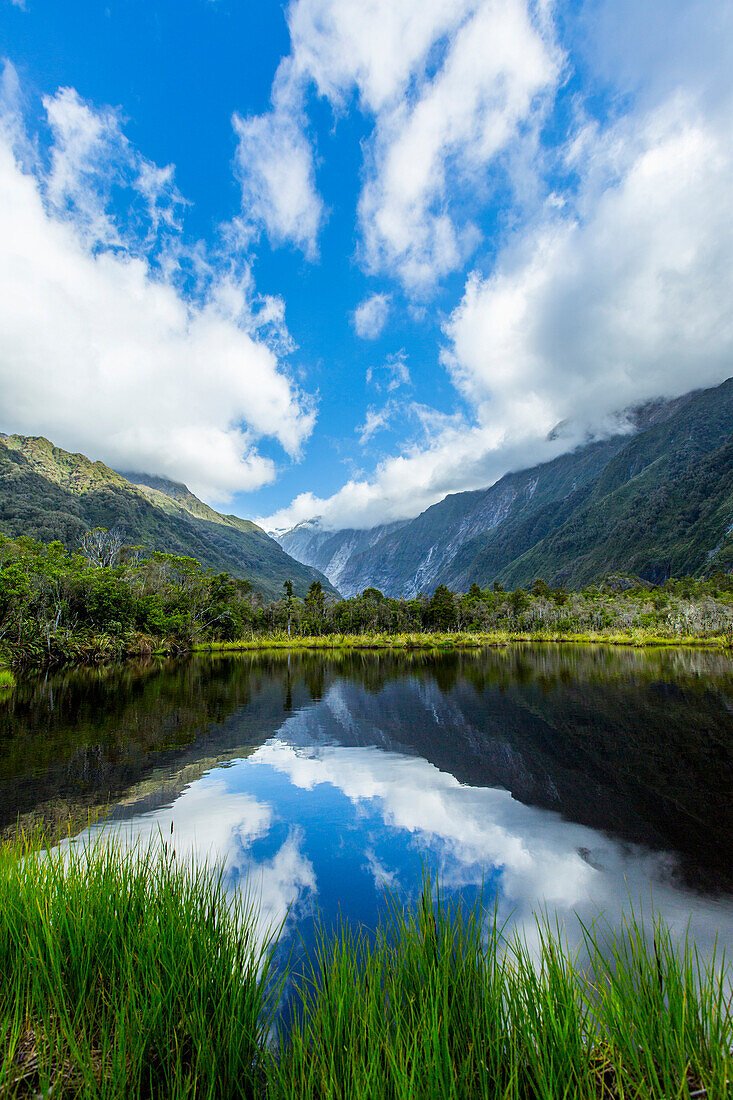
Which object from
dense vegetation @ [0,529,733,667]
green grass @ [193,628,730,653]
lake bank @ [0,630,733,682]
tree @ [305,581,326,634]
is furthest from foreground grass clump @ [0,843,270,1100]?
tree @ [305,581,326,634]

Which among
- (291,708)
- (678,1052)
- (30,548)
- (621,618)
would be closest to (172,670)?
(291,708)

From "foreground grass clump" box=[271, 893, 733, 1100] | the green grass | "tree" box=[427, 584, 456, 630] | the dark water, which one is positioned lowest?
the green grass

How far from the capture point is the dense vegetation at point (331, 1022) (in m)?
2.37

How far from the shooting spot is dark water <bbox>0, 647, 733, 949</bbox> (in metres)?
6.70

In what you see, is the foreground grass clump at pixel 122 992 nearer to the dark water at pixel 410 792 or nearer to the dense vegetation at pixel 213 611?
the dark water at pixel 410 792

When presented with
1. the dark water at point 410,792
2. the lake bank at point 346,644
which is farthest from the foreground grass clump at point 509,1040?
the lake bank at point 346,644

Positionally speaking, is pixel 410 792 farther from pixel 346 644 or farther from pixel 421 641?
pixel 346 644

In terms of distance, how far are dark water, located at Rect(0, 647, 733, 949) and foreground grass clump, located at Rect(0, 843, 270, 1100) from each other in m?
2.71

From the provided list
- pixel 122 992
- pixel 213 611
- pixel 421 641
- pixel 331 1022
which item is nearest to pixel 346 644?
pixel 421 641

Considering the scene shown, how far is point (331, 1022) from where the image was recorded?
2832mm

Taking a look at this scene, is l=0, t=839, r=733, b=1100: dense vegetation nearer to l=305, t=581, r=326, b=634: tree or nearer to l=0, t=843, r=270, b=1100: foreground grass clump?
l=0, t=843, r=270, b=1100: foreground grass clump

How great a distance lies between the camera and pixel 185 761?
41.4ft

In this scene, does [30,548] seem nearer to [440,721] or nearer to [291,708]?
[291,708]

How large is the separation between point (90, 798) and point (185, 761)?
340 centimetres
